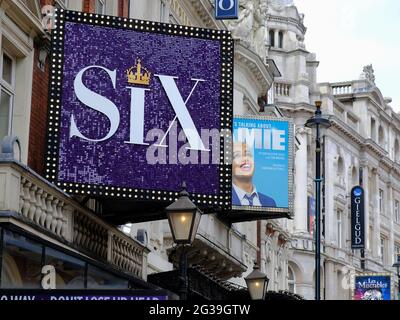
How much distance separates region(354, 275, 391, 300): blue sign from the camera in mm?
57938

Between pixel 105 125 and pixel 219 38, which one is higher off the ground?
pixel 219 38

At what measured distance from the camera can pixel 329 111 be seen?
69.3m

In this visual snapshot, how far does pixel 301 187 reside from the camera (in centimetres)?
6562

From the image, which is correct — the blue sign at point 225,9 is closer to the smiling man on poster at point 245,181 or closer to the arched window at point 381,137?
the smiling man on poster at point 245,181

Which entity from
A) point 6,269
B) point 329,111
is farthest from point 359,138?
point 6,269

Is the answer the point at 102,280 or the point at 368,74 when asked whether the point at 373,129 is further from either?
the point at 102,280

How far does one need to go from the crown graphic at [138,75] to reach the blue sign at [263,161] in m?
16.8

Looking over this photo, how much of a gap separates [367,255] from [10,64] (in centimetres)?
5656

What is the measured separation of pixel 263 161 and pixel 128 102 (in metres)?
18.8

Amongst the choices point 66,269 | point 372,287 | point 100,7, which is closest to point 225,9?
point 100,7

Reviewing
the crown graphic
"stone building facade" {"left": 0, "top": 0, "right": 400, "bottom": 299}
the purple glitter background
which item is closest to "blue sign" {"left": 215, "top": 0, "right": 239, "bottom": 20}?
"stone building facade" {"left": 0, "top": 0, "right": 400, "bottom": 299}
